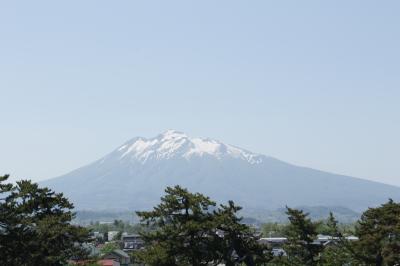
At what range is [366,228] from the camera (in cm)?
3272

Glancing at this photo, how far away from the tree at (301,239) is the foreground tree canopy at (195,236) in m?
7.84

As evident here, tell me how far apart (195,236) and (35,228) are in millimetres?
7174

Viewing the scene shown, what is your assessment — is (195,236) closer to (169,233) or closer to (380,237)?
(169,233)

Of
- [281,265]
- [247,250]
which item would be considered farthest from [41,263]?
[281,265]

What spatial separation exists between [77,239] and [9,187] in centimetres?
569

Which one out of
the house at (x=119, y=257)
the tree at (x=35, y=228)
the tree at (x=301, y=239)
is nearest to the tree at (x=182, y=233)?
the tree at (x=35, y=228)

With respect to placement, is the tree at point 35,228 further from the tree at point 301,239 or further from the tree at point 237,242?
the tree at point 301,239

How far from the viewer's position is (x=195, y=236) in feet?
91.5

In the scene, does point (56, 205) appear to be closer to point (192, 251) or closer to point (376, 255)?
point (192, 251)

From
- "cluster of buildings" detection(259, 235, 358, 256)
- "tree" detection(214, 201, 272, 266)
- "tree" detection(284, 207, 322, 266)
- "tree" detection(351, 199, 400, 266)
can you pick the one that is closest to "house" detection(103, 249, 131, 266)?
"cluster of buildings" detection(259, 235, 358, 256)

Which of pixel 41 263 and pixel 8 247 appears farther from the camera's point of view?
pixel 41 263

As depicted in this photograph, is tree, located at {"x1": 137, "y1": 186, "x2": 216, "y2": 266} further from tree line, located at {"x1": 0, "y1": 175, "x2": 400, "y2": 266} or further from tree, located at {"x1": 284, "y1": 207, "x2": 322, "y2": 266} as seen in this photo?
tree, located at {"x1": 284, "y1": 207, "x2": 322, "y2": 266}

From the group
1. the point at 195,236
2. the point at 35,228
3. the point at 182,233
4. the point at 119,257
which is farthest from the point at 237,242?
the point at 119,257

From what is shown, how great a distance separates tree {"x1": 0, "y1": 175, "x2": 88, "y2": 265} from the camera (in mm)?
24969
